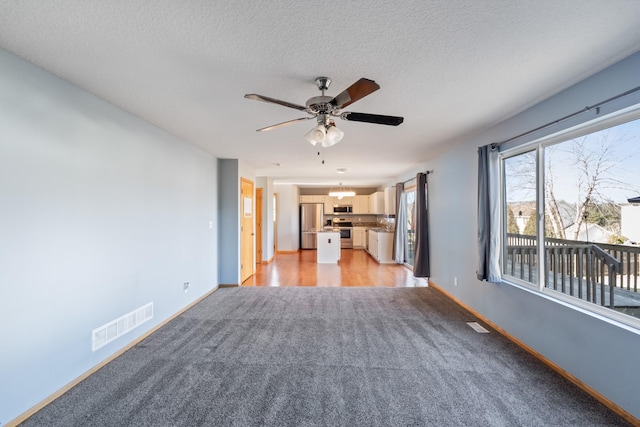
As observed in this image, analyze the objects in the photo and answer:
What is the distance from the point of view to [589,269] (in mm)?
2258

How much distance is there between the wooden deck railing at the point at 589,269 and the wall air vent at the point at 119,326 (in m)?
4.13

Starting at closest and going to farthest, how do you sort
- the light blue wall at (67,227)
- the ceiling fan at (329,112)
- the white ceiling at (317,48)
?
the white ceiling at (317,48), the light blue wall at (67,227), the ceiling fan at (329,112)

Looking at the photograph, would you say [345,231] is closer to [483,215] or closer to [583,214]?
[483,215]

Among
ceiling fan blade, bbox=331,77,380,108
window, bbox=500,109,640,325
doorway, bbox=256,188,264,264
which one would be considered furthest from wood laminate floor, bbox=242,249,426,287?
ceiling fan blade, bbox=331,77,380,108

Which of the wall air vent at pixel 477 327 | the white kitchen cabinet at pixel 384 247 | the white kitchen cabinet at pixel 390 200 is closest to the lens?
the wall air vent at pixel 477 327

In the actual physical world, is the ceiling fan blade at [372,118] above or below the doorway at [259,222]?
above

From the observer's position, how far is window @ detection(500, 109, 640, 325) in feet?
6.23

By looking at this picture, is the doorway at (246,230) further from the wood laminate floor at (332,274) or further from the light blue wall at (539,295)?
the light blue wall at (539,295)

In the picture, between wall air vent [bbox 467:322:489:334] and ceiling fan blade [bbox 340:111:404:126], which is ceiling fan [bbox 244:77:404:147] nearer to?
ceiling fan blade [bbox 340:111:404:126]

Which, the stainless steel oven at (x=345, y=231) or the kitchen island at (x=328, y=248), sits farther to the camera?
the stainless steel oven at (x=345, y=231)

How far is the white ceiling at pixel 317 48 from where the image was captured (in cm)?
136

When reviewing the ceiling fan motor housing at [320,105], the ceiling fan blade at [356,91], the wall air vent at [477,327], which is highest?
the ceiling fan motor housing at [320,105]

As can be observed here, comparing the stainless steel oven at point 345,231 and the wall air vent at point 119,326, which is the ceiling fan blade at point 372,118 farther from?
the stainless steel oven at point 345,231

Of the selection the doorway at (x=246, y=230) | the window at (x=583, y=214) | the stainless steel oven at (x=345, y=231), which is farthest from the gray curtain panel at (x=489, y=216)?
the stainless steel oven at (x=345, y=231)
